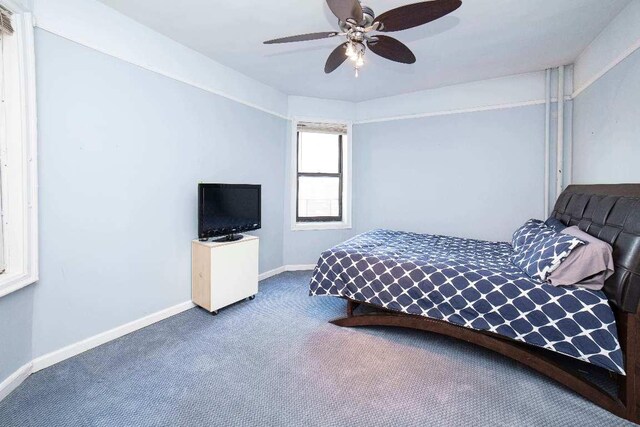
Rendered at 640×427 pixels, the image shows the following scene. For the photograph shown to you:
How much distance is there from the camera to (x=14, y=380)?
1.64 meters

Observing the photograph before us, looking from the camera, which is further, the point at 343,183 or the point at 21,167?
the point at 343,183

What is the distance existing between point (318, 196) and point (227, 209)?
1696 millimetres

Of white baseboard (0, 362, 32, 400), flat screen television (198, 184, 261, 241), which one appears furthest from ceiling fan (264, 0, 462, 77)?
white baseboard (0, 362, 32, 400)

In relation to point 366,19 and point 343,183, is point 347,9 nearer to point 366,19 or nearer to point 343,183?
point 366,19

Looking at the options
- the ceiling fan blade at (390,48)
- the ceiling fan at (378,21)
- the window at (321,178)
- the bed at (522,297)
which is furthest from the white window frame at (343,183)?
the ceiling fan blade at (390,48)

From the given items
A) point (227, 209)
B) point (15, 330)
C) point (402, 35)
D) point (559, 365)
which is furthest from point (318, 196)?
point (15, 330)

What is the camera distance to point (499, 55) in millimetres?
2766

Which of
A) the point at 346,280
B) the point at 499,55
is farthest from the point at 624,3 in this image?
the point at 346,280

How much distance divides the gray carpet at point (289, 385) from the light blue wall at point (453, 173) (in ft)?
6.21

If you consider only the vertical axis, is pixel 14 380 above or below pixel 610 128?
below

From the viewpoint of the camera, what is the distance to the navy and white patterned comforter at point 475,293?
1550mm

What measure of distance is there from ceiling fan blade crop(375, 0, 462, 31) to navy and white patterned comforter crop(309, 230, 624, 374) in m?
1.59

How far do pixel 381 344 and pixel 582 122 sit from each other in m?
2.89

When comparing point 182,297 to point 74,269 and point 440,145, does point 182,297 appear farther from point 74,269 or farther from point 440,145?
point 440,145
